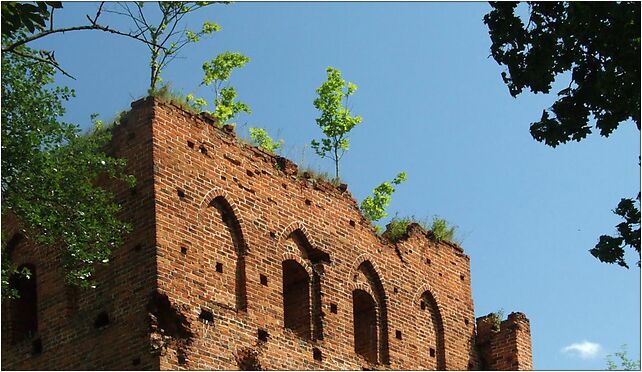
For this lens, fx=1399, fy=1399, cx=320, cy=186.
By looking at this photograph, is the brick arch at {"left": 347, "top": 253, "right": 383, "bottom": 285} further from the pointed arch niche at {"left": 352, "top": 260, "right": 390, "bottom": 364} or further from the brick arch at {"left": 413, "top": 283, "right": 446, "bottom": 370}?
the brick arch at {"left": 413, "top": 283, "right": 446, "bottom": 370}

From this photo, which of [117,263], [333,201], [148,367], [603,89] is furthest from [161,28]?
[603,89]

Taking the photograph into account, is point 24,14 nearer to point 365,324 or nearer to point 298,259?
point 298,259

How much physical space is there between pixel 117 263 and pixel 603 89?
7.19m

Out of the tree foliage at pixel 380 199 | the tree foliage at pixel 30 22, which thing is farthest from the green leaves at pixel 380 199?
the tree foliage at pixel 30 22

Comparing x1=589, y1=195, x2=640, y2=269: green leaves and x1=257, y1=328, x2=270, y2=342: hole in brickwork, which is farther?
x1=257, y1=328, x2=270, y2=342: hole in brickwork

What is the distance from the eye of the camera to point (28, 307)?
19906 mm

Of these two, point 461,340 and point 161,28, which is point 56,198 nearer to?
point 161,28

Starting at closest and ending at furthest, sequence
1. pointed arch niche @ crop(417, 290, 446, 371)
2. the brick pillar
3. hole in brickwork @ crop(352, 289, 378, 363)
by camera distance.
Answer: hole in brickwork @ crop(352, 289, 378, 363) < pointed arch niche @ crop(417, 290, 446, 371) < the brick pillar

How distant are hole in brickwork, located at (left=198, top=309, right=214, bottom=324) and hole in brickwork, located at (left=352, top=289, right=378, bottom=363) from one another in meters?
3.65

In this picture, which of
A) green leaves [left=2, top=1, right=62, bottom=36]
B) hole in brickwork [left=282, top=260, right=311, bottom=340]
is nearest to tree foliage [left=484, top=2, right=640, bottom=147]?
green leaves [left=2, top=1, right=62, bottom=36]

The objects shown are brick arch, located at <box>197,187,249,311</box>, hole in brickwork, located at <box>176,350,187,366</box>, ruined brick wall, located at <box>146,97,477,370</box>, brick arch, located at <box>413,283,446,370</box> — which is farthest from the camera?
brick arch, located at <box>413,283,446,370</box>

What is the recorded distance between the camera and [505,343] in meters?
22.8

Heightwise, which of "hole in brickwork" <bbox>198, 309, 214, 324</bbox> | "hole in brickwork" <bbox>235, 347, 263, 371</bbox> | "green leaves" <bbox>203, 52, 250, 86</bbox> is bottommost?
"hole in brickwork" <bbox>235, 347, 263, 371</bbox>

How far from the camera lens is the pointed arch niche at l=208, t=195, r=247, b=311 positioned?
18.6 m
